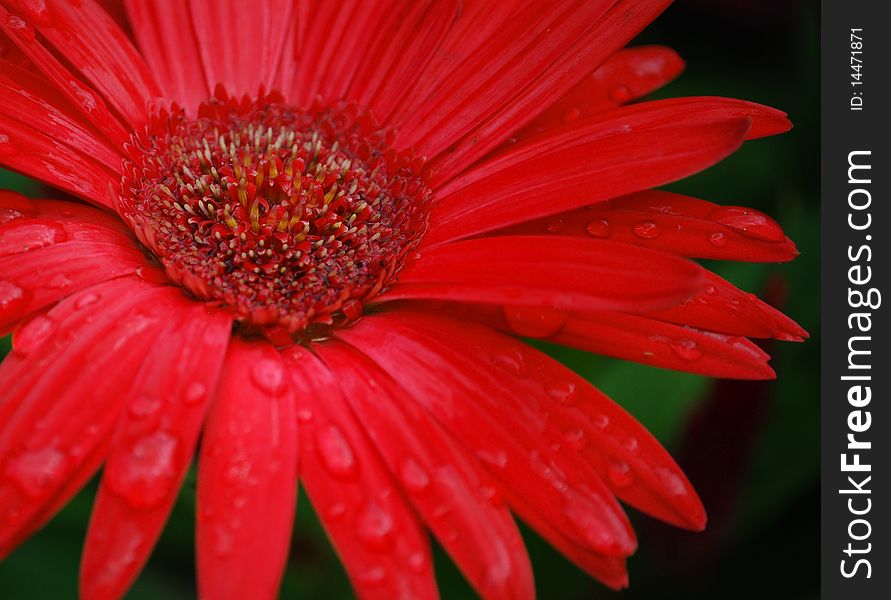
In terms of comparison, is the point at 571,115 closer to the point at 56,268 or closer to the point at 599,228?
the point at 599,228

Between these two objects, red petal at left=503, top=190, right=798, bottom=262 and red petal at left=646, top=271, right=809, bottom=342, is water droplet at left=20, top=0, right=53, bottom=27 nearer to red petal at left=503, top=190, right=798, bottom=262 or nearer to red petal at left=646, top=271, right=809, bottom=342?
red petal at left=503, top=190, right=798, bottom=262

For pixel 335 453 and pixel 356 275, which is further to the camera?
pixel 356 275

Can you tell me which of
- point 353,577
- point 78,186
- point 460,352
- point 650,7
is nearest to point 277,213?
point 78,186

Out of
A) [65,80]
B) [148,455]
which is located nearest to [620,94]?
[65,80]

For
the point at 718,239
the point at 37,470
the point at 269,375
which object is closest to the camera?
the point at 37,470

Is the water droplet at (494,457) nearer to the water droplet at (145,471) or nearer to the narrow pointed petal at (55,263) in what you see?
the water droplet at (145,471)

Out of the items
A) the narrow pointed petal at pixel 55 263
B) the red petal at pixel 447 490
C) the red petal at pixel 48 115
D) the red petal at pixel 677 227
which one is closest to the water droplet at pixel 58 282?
the narrow pointed petal at pixel 55 263

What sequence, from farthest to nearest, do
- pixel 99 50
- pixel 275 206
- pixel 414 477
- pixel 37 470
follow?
pixel 275 206 < pixel 99 50 < pixel 414 477 < pixel 37 470
